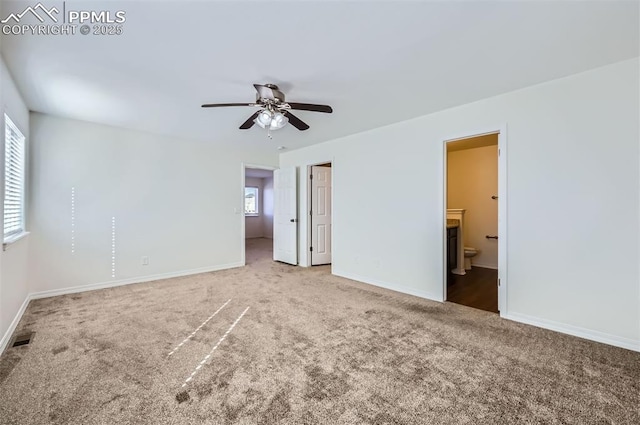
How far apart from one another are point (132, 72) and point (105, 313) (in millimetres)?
2433

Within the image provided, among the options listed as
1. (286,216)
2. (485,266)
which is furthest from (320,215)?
(485,266)

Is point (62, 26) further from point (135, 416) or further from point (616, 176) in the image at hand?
point (616, 176)

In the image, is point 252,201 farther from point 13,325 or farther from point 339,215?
point 13,325

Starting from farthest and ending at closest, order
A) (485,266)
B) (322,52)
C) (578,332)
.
Answer: (485,266) → (578,332) → (322,52)

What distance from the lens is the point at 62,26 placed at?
185cm

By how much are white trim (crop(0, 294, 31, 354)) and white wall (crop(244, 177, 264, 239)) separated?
6836 millimetres

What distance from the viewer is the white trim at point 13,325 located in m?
2.25

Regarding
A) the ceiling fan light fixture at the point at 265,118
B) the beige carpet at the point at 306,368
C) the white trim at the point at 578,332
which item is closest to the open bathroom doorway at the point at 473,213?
the white trim at the point at 578,332

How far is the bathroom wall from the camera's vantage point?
17.2 ft

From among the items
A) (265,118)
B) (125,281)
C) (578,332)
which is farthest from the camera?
(125,281)

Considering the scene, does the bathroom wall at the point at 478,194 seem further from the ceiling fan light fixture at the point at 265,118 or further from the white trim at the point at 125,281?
the white trim at the point at 125,281

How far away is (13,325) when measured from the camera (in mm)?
2596

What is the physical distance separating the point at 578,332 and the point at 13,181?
219 inches

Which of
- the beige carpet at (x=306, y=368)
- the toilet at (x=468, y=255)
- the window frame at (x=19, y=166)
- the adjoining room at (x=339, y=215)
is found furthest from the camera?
the toilet at (x=468, y=255)
